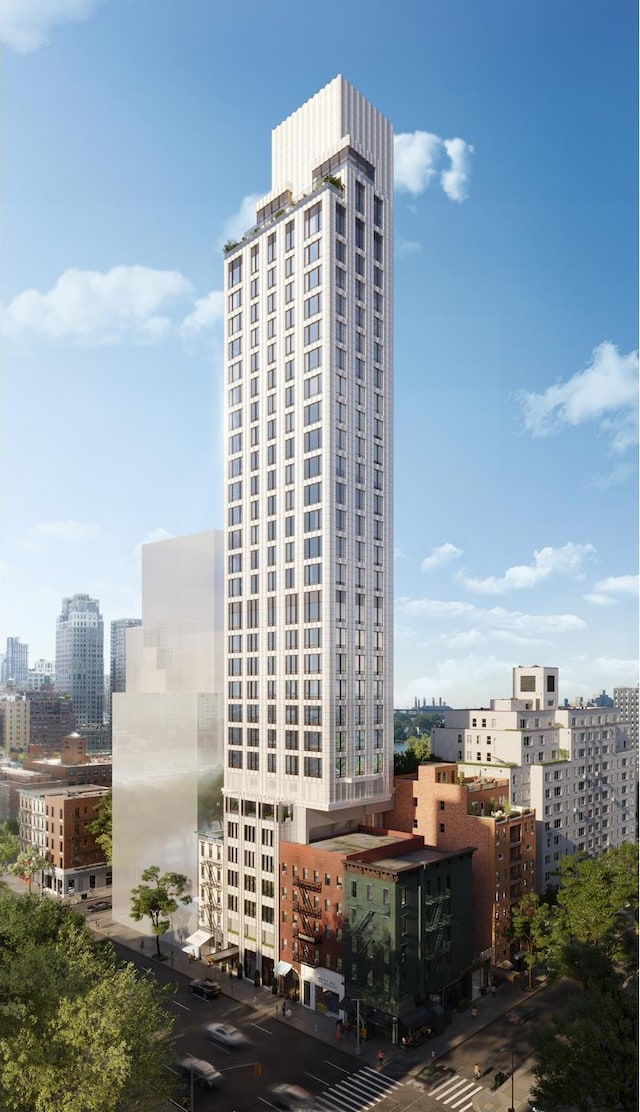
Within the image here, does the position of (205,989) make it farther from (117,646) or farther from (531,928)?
(117,646)

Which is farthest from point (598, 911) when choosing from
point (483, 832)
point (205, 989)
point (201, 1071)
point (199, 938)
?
point (199, 938)

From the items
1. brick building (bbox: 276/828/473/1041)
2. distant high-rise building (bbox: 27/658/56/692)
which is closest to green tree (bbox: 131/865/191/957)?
brick building (bbox: 276/828/473/1041)

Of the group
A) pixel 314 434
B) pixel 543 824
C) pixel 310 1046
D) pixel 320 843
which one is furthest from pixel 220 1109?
pixel 314 434

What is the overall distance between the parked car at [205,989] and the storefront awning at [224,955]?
3.70 meters

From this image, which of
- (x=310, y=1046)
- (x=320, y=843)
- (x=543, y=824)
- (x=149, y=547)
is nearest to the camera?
(x=310, y=1046)

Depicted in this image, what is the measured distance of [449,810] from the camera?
71688 mm

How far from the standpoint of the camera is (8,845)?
319ft

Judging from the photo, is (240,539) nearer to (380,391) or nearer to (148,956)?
(380,391)

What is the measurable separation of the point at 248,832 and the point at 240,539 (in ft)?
91.7

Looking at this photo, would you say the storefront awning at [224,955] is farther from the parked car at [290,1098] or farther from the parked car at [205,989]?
the parked car at [290,1098]

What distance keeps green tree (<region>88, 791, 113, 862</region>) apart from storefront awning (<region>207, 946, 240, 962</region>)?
103 feet

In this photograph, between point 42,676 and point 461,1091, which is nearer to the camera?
point 461,1091

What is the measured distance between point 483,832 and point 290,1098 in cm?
2698

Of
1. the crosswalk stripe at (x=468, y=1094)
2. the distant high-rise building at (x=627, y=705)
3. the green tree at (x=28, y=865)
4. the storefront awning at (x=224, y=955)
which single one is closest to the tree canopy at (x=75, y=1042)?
the crosswalk stripe at (x=468, y=1094)
